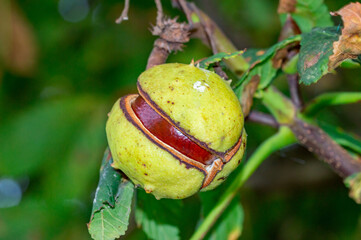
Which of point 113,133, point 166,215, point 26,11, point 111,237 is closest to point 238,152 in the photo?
point 113,133

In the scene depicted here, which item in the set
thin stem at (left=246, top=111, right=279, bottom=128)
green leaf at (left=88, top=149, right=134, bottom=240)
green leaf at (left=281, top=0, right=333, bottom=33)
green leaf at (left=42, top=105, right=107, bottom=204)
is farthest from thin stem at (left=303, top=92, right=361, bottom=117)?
green leaf at (left=42, top=105, right=107, bottom=204)

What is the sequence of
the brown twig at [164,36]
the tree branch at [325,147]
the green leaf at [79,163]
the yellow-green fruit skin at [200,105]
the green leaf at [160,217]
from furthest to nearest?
the green leaf at [79,163]
the green leaf at [160,217]
the tree branch at [325,147]
the brown twig at [164,36]
the yellow-green fruit skin at [200,105]

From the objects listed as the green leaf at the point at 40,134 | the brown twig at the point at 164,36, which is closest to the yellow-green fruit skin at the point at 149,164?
the brown twig at the point at 164,36

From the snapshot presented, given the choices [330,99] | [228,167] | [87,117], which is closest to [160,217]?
[228,167]

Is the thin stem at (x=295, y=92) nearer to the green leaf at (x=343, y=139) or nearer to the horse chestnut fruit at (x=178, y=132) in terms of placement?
the green leaf at (x=343, y=139)

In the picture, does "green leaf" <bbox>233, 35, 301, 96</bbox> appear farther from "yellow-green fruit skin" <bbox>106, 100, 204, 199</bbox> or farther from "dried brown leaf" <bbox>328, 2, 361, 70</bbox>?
"yellow-green fruit skin" <bbox>106, 100, 204, 199</bbox>

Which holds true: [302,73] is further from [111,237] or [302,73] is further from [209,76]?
[111,237]

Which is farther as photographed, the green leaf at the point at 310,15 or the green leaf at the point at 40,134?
the green leaf at the point at 40,134
